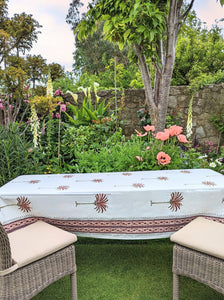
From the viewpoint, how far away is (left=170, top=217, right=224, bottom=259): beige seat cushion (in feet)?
4.55

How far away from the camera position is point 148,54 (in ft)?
10.8

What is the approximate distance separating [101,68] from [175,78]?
5829 mm

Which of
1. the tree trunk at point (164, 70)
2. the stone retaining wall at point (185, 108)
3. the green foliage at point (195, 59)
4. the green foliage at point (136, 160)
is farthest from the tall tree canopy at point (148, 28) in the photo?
the green foliage at point (195, 59)

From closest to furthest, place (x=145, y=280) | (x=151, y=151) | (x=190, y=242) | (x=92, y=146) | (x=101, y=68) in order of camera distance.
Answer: (x=190, y=242) < (x=145, y=280) < (x=151, y=151) < (x=92, y=146) < (x=101, y=68)

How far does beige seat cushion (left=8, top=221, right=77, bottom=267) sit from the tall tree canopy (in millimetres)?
2249

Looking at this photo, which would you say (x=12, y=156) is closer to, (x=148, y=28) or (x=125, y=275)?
(x=125, y=275)

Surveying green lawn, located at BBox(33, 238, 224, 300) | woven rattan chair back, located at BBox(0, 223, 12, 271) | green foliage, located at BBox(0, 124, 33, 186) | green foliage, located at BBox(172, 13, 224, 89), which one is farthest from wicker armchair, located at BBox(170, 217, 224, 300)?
green foliage, located at BBox(172, 13, 224, 89)

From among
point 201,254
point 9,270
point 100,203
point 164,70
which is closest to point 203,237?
point 201,254

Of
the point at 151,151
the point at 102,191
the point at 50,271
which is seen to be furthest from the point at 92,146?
the point at 50,271

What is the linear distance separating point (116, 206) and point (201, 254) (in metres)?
0.62

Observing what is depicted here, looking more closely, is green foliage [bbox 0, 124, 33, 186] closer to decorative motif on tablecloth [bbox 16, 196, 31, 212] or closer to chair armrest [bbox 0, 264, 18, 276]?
decorative motif on tablecloth [bbox 16, 196, 31, 212]

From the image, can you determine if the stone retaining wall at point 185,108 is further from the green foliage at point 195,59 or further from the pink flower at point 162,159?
the pink flower at point 162,159

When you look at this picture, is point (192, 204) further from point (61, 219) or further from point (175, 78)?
point (175, 78)

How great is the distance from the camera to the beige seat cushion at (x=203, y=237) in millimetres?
1388
